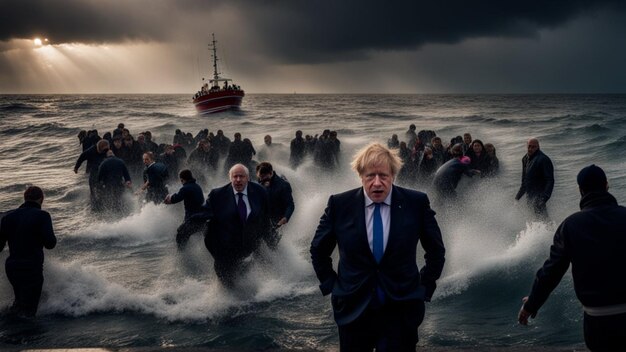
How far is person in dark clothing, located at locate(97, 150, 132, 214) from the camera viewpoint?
11.8 m

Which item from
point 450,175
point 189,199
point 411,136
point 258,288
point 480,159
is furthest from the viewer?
point 411,136

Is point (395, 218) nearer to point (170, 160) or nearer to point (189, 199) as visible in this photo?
point (189, 199)

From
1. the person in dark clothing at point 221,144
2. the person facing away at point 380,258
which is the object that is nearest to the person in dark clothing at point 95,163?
the person in dark clothing at point 221,144

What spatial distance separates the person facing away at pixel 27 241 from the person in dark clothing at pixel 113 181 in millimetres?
5514

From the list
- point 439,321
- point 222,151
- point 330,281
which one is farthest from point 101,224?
point 330,281

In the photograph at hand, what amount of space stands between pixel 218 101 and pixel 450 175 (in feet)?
175

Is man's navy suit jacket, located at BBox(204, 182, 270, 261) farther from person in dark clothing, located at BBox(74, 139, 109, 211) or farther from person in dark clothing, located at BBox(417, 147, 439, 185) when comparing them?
person in dark clothing, located at BBox(74, 139, 109, 211)

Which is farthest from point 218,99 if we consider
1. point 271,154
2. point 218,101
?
point 271,154

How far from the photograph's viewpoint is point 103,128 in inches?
1889

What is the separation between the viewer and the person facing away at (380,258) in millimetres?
3014

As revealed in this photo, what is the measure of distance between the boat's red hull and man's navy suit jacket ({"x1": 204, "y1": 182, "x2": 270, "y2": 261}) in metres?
54.9

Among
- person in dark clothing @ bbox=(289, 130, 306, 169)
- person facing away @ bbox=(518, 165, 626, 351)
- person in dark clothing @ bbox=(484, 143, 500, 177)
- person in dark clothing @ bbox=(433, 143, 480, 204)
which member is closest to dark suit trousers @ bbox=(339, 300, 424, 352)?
person facing away @ bbox=(518, 165, 626, 351)

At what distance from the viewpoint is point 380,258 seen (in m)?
3.02

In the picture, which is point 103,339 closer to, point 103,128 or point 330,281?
point 330,281
